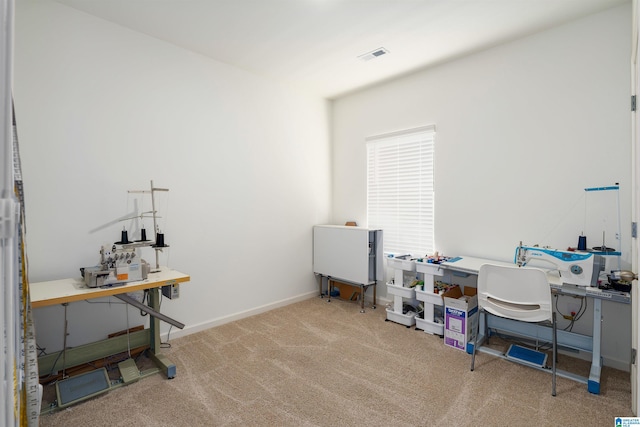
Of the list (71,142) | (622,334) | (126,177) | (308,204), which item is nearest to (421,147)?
(308,204)

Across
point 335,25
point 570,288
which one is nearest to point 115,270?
point 335,25

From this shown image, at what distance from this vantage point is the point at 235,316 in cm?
364

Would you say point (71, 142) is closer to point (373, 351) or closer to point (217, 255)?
point (217, 255)

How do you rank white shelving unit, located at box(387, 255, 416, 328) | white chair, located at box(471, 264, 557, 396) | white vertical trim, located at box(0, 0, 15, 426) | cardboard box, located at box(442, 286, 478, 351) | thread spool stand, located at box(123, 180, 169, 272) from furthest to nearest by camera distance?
white shelving unit, located at box(387, 255, 416, 328) < cardboard box, located at box(442, 286, 478, 351) < thread spool stand, located at box(123, 180, 169, 272) < white chair, located at box(471, 264, 557, 396) < white vertical trim, located at box(0, 0, 15, 426)

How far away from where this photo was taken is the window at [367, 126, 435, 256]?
3.76m

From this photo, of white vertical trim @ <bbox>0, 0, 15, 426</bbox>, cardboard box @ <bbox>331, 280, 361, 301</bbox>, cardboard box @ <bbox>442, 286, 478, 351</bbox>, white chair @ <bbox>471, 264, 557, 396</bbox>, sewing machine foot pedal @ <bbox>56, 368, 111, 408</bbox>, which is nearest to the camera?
white vertical trim @ <bbox>0, 0, 15, 426</bbox>

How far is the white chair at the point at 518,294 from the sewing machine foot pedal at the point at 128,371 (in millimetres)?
2636

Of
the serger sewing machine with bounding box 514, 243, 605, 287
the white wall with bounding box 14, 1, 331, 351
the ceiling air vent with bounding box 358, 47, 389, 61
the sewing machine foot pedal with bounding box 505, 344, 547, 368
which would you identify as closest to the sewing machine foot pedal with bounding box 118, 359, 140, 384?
the white wall with bounding box 14, 1, 331, 351

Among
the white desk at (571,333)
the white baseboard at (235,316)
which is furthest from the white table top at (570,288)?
the white baseboard at (235,316)

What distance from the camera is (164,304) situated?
312cm

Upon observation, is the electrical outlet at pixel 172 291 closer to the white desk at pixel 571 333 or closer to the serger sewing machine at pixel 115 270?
the serger sewing machine at pixel 115 270

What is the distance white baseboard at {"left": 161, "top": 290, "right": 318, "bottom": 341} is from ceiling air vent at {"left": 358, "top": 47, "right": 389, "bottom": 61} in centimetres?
302

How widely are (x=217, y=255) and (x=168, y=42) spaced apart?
2.19 meters

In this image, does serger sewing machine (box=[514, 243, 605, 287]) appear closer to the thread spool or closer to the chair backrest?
the thread spool
